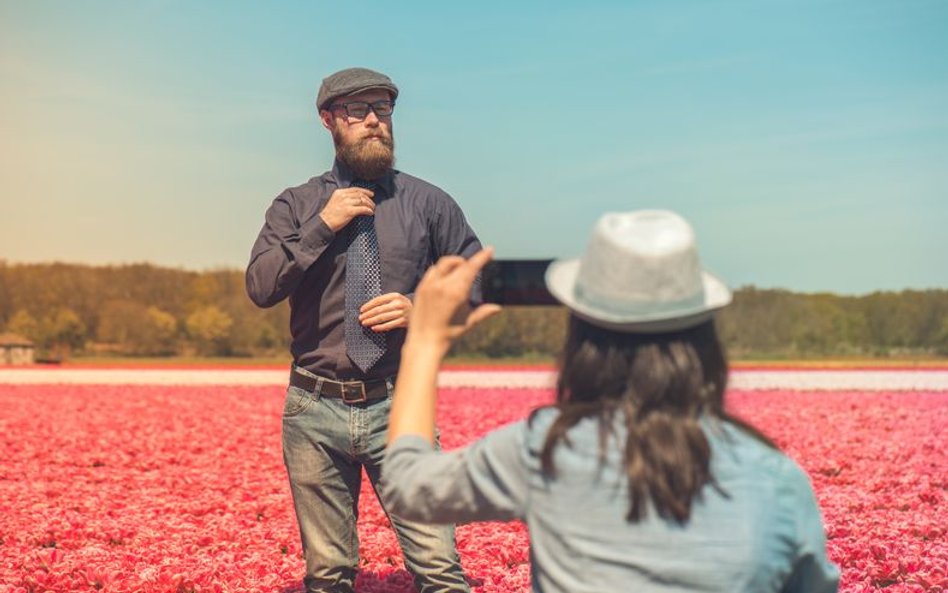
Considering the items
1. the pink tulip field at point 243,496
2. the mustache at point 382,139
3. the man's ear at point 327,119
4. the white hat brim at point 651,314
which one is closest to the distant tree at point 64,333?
the pink tulip field at point 243,496

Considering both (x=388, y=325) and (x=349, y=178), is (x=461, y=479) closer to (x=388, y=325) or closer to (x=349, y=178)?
(x=388, y=325)

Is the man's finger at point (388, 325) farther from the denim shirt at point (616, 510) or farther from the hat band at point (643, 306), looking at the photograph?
the hat band at point (643, 306)

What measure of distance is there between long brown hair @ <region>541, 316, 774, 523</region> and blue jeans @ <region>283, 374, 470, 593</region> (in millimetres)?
2253

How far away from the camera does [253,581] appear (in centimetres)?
615

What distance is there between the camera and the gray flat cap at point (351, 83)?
436 cm

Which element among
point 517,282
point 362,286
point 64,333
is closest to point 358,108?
point 362,286

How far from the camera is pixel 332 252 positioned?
4316 mm

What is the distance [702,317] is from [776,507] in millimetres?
336

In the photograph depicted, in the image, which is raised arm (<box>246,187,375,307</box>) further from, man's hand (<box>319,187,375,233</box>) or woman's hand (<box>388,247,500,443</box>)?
woman's hand (<box>388,247,500,443</box>)

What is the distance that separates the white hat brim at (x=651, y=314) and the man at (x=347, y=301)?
7.16ft

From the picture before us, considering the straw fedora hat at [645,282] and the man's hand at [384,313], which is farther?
the man's hand at [384,313]

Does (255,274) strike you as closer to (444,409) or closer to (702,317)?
(702,317)

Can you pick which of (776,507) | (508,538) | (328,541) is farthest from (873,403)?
(776,507)

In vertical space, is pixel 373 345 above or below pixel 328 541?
above
